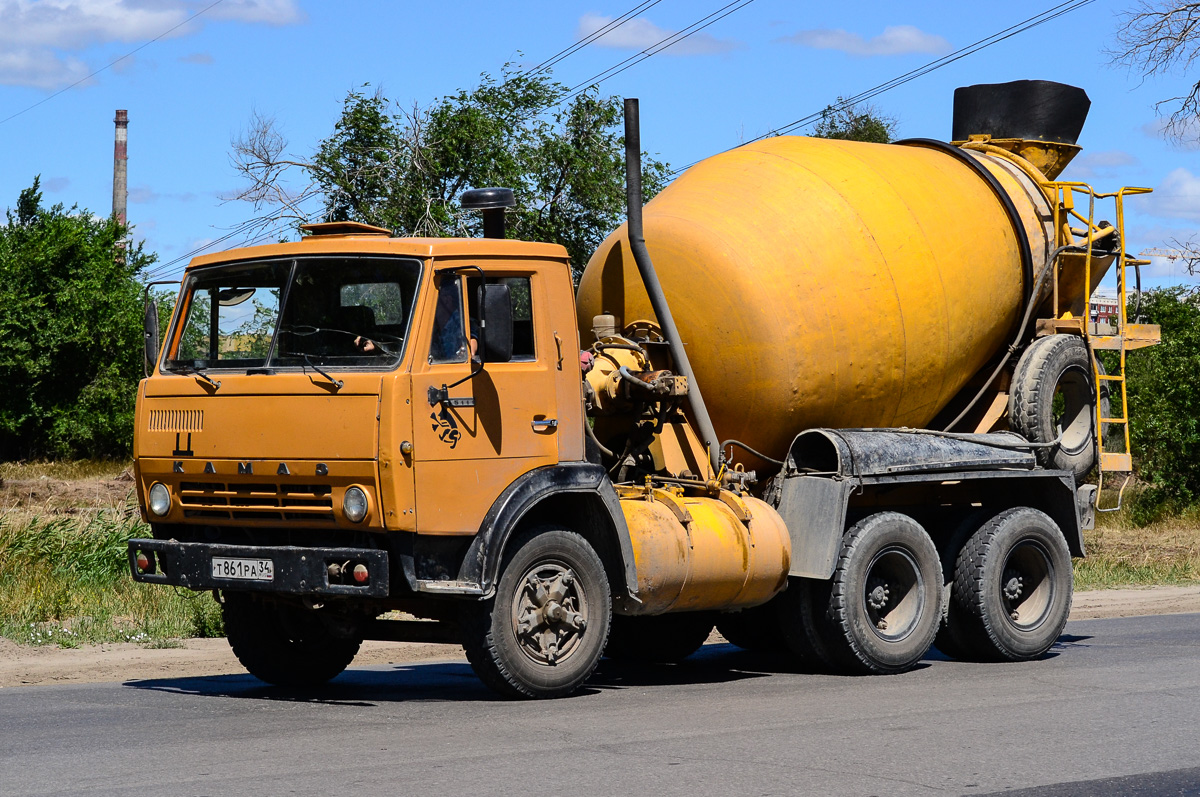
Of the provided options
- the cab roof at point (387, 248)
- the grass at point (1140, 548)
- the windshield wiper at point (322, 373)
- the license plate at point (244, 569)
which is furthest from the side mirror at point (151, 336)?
the grass at point (1140, 548)

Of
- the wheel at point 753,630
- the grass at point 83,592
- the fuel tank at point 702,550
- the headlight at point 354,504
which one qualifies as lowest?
the wheel at point 753,630

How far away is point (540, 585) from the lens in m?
8.37

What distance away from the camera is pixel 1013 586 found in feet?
37.1

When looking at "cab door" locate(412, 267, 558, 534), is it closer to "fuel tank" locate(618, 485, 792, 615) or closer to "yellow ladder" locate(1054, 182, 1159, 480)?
"fuel tank" locate(618, 485, 792, 615)

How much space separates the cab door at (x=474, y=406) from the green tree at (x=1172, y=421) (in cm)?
2209

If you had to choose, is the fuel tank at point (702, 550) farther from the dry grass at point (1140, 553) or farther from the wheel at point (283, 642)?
the dry grass at point (1140, 553)

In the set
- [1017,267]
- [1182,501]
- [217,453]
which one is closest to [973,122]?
[1017,267]

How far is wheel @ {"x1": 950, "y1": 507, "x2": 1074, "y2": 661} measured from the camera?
10906mm

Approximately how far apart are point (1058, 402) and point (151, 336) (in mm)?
7058

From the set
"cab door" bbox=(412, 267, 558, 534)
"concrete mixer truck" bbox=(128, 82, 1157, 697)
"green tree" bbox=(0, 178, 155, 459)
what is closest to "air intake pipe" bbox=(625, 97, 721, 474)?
"concrete mixer truck" bbox=(128, 82, 1157, 697)

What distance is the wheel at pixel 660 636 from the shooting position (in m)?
11.0

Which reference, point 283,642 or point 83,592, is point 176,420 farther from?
point 83,592

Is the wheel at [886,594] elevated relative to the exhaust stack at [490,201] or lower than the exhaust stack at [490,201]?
lower

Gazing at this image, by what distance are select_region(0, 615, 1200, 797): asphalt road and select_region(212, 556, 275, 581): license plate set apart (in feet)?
2.42
